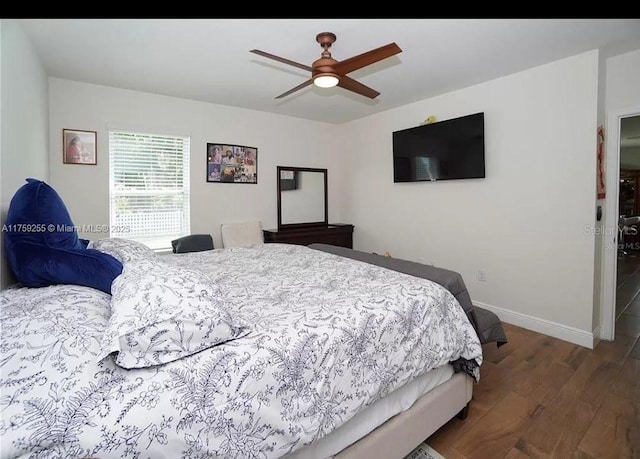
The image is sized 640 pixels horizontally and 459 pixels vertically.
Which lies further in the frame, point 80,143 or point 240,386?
point 80,143

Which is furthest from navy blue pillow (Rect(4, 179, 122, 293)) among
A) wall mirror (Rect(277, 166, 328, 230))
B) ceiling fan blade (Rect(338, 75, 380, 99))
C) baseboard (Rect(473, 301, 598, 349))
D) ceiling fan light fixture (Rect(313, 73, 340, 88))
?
baseboard (Rect(473, 301, 598, 349))

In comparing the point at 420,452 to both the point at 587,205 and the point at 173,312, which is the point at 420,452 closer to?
the point at 173,312

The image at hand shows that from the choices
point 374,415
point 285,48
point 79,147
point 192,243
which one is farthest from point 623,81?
point 79,147

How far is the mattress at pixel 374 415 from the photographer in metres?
1.12

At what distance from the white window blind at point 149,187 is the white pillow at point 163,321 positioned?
8.37 feet

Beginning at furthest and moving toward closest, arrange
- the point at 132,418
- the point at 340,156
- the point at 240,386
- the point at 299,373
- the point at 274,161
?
1. the point at 340,156
2. the point at 274,161
3. the point at 299,373
4. the point at 240,386
5. the point at 132,418

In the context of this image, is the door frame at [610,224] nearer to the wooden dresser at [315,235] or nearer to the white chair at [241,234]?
the wooden dresser at [315,235]

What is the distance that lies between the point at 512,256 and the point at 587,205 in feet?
2.46

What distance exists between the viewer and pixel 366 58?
1881 mm

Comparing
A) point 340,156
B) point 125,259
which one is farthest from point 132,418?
point 340,156

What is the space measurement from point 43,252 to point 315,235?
3.19m

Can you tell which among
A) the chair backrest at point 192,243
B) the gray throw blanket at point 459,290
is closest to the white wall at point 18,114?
the chair backrest at point 192,243

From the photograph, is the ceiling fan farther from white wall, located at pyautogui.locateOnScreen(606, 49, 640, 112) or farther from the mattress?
white wall, located at pyautogui.locateOnScreen(606, 49, 640, 112)

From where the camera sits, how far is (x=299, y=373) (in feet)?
3.37
